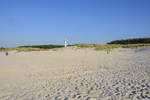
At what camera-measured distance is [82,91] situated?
13.6 ft

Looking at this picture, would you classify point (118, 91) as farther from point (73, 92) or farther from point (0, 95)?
point (0, 95)

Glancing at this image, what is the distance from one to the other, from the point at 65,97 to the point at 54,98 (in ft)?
1.04

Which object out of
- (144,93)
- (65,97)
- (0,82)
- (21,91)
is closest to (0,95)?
(21,91)

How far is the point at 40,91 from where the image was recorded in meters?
4.44

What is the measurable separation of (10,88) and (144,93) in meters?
4.60

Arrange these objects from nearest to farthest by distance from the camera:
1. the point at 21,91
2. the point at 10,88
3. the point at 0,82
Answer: the point at 21,91 < the point at 10,88 < the point at 0,82

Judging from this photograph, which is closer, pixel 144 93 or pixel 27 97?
pixel 144 93

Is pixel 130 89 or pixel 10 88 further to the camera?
pixel 10 88

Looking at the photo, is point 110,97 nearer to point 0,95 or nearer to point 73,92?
point 73,92

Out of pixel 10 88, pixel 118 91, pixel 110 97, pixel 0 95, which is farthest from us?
pixel 10 88

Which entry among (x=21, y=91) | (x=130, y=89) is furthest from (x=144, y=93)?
(x=21, y=91)

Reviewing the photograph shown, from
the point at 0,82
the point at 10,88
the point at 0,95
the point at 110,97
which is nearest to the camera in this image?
the point at 110,97

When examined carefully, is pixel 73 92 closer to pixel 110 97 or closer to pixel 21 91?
pixel 110 97

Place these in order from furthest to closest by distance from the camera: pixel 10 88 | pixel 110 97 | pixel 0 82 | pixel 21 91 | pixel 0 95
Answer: pixel 0 82
pixel 10 88
pixel 21 91
pixel 0 95
pixel 110 97
